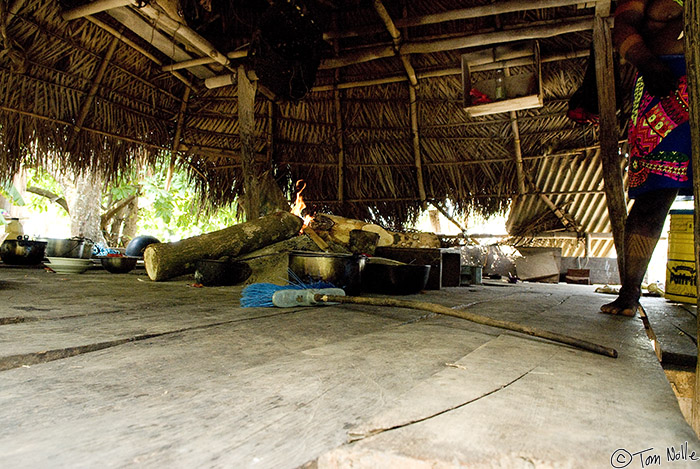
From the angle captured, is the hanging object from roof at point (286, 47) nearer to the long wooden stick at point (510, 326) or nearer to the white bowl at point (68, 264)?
the white bowl at point (68, 264)

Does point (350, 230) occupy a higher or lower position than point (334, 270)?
higher

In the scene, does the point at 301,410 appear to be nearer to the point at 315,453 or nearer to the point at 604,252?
the point at 315,453

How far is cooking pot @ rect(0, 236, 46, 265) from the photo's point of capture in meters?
3.45

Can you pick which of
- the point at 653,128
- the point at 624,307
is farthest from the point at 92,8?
the point at 624,307

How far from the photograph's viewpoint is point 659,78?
1889mm

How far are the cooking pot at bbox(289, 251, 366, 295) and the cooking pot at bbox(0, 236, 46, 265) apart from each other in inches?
109

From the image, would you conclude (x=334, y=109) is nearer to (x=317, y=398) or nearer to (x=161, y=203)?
(x=161, y=203)

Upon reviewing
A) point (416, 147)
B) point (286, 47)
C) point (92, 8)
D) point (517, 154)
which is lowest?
point (517, 154)

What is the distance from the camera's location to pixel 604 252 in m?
6.63

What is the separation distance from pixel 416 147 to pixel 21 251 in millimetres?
5141

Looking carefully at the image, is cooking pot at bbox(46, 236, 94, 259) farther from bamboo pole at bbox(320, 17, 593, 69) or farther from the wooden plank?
the wooden plank

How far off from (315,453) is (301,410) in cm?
14
